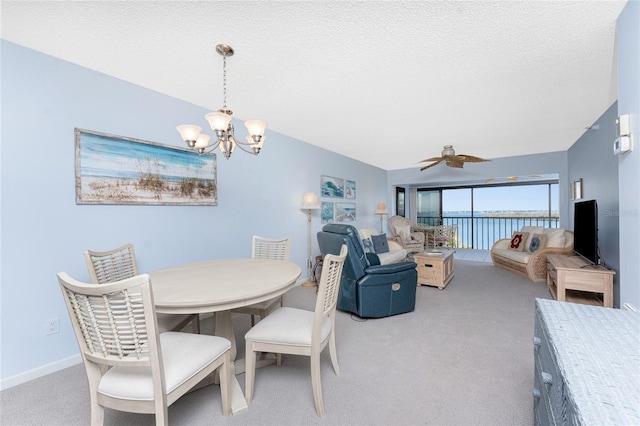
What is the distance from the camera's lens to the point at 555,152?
5355 millimetres

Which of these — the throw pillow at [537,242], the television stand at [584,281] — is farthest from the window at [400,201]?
the television stand at [584,281]

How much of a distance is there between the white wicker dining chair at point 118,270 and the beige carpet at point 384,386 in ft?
1.55

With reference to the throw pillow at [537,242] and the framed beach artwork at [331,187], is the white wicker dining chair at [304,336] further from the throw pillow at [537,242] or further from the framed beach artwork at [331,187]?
the throw pillow at [537,242]

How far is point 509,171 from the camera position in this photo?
5812 millimetres

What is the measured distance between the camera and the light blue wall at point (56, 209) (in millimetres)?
1905

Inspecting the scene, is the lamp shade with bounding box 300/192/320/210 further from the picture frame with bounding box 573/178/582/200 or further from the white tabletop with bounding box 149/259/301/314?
the picture frame with bounding box 573/178/582/200

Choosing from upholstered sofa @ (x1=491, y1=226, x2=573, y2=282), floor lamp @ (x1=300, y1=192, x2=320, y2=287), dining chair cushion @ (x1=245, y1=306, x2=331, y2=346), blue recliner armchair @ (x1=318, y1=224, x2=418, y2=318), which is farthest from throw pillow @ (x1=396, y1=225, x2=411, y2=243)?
dining chair cushion @ (x1=245, y1=306, x2=331, y2=346)

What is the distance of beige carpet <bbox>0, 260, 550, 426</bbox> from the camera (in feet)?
5.21

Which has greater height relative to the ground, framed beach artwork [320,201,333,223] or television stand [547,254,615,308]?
framed beach artwork [320,201,333,223]

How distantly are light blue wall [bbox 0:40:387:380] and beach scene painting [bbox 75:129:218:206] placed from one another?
6cm

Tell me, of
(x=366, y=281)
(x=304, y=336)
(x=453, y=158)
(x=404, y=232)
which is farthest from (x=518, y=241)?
(x=304, y=336)

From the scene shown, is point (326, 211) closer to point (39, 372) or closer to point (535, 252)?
point (535, 252)

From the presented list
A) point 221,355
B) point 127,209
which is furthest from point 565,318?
point 127,209

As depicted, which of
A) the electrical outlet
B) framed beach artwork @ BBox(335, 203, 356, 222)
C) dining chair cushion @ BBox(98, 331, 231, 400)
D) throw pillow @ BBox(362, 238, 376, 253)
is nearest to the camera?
dining chair cushion @ BBox(98, 331, 231, 400)
